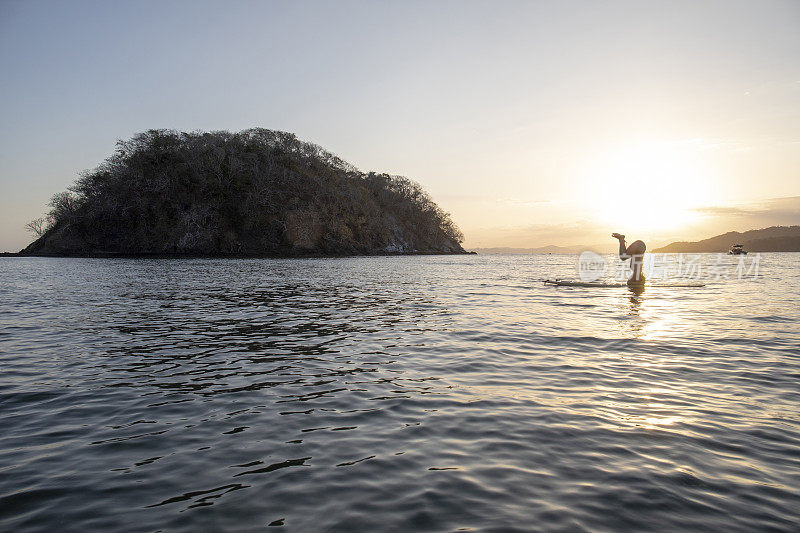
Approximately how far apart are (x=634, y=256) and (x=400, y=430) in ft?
75.3

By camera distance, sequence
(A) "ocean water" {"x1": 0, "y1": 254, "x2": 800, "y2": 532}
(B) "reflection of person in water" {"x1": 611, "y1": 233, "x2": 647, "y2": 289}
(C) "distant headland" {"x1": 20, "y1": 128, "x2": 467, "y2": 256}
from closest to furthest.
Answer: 1. (A) "ocean water" {"x1": 0, "y1": 254, "x2": 800, "y2": 532}
2. (B) "reflection of person in water" {"x1": 611, "y1": 233, "x2": 647, "y2": 289}
3. (C) "distant headland" {"x1": 20, "y1": 128, "x2": 467, "y2": 256}

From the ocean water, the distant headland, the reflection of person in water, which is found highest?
the distant headland

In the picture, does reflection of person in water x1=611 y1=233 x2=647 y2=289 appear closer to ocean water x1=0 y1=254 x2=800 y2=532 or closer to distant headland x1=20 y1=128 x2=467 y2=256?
ocean water x1=0 y1=254 x2=800 y2=532

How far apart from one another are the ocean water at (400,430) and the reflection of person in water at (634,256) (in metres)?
11.1

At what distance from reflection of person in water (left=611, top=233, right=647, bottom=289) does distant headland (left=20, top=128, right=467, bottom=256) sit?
3750 inches

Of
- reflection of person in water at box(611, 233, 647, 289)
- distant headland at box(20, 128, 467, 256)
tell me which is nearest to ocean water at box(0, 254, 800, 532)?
reflection of person in water at box(611, 233, 647, 289)

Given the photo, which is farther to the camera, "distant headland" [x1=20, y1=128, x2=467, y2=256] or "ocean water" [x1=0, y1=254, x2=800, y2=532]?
"distant headland" [x1=20, y1=128, x2=467, y2=256]

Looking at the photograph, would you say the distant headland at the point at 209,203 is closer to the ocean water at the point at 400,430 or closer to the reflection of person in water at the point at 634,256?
the reflection of person in water at the point at 634,256

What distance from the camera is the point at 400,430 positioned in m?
5.79

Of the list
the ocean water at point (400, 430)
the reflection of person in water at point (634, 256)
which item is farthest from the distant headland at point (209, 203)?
the ocean water at point (400, 430)

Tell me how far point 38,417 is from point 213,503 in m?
4.42

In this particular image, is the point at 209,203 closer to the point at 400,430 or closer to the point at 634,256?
the point at 634,256

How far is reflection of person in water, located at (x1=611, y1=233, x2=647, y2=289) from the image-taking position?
76.6ft

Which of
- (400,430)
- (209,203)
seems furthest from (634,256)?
(209,203)
